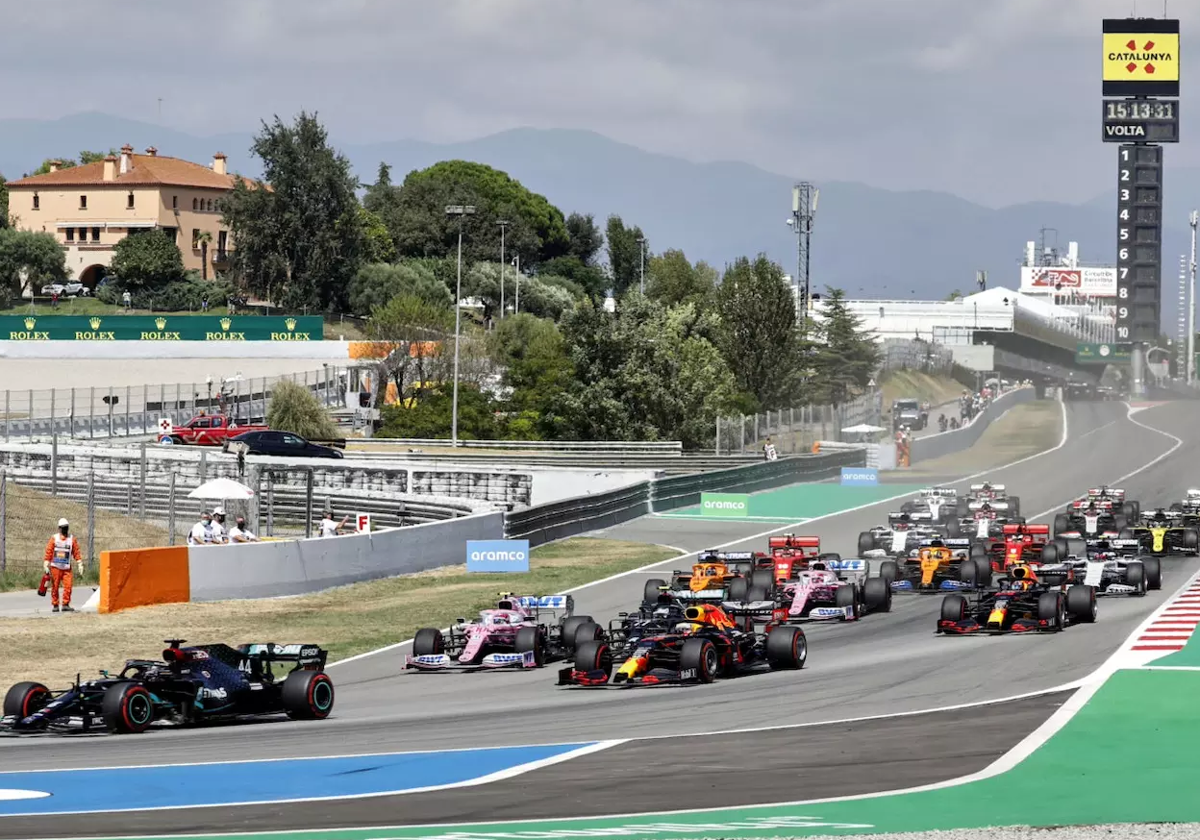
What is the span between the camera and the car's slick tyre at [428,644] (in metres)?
22.3

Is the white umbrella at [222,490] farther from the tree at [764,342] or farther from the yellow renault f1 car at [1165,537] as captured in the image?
the tree at [764,342]

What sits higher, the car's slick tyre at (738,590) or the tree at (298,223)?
the tree at (298,223)

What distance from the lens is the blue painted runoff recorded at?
1312 cm

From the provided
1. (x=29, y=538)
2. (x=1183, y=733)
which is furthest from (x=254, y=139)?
(x=1183, y=733)

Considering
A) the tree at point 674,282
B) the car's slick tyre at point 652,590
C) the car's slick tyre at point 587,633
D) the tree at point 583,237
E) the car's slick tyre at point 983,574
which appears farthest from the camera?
the tree at point 583,237

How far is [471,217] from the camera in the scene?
474 feet

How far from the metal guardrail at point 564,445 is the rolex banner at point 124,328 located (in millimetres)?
25441

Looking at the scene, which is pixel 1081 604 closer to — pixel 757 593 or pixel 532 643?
pixel 757 593

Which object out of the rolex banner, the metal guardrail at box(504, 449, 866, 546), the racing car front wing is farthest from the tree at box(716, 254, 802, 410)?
the racing car front wing

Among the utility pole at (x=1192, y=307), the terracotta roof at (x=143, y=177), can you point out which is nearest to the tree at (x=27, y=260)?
the terracotta roof at (x=143, y=177)

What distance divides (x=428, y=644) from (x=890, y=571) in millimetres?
10455

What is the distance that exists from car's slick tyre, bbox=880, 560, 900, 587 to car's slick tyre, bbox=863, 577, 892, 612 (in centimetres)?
119

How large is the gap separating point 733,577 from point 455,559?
9579 millimetres

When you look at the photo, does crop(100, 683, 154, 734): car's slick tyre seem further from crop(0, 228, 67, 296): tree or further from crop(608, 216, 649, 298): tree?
crop(608, 216, 649, 298): tree
